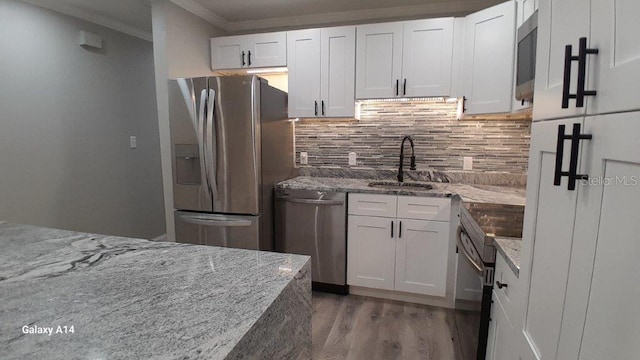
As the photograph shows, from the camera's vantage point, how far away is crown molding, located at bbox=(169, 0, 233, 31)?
264 cm

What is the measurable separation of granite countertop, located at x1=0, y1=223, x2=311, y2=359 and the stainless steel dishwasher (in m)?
1.55

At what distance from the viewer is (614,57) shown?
54 cm

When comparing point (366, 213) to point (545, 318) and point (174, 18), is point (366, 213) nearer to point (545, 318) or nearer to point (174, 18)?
point (545, 318)

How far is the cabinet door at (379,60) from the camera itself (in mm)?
2502

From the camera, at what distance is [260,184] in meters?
2.46

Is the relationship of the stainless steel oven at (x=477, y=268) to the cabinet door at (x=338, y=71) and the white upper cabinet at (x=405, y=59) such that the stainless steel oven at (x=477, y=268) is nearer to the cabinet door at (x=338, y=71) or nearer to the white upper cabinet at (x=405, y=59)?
→ the white upper cabinet at (x=405, y=59)

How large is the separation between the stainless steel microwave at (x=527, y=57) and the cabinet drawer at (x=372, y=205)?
1104mm

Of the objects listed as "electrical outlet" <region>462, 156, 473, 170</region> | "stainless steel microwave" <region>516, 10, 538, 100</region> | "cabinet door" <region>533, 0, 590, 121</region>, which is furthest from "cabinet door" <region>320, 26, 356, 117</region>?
"cabinet door" <region>533, 0, 590, 121</region>

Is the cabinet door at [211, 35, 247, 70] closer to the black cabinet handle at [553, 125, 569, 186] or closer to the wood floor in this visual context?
the wood floor

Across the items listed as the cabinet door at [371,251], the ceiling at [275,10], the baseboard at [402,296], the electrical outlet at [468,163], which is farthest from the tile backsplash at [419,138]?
the baseboard at [402,296]

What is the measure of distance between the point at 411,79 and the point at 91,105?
2.97m

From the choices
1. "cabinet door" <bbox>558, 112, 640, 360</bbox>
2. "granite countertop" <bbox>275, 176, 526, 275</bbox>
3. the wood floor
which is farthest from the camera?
"granite countertop" <bbox>275, 176, 526, 275</bbox>

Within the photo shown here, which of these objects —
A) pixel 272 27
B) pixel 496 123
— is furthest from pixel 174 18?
pixel 496 123

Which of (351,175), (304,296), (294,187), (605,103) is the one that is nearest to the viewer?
(605,103)
